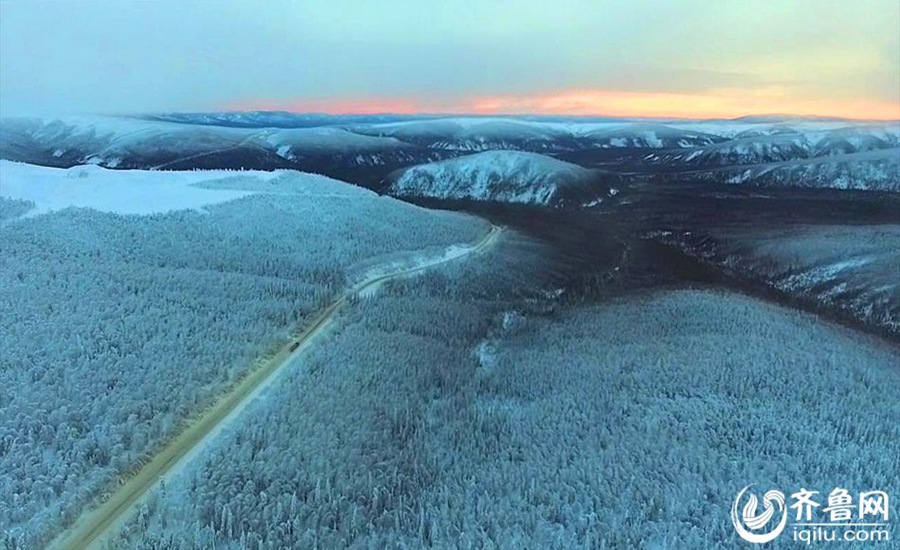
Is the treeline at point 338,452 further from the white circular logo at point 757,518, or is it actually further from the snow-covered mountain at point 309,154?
the snow-covered mountain at point 309,154

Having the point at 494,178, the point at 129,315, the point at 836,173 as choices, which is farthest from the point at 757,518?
the point at 836,173

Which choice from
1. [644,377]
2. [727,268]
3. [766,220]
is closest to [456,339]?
[644,377]

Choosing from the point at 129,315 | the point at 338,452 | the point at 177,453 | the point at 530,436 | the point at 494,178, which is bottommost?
the point at 530,436

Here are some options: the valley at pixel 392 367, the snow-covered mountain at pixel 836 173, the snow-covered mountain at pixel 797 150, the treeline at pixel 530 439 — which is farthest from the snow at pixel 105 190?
the snow-covered mountain at pixel 797 150

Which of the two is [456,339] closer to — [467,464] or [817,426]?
[467,464]

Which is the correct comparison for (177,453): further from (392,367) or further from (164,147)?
(164,147)
